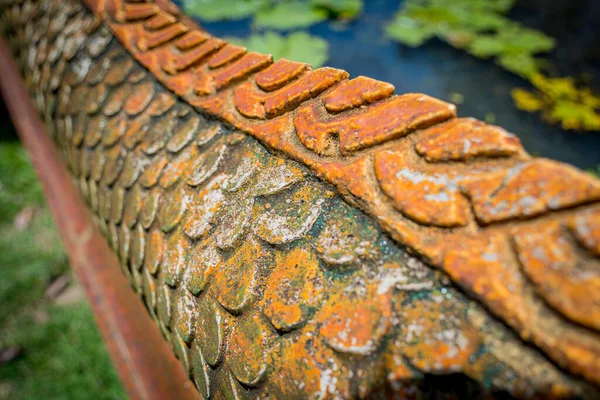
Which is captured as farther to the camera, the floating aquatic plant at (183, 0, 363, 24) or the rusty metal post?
the floating aquatic plant at (183, 0, 363, 24)

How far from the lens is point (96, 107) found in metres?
0.92

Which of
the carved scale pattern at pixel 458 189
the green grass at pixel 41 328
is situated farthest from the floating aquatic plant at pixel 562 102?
the green grass at pixel 41 328

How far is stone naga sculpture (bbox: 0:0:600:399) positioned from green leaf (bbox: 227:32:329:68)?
1335 millimetres

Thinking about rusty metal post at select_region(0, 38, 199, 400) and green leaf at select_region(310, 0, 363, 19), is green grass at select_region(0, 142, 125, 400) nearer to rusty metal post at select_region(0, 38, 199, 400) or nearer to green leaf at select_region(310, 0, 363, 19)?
rusty metal post at select_region(0, 38, 199, 400)

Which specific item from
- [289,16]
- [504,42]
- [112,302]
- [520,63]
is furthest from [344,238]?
[504,42]

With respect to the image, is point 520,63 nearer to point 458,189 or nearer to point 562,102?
point 562,102

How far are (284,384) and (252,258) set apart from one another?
172mm

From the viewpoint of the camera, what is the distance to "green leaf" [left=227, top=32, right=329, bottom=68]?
2.04 m

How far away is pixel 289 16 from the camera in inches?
91.4

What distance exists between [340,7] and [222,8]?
78 cm

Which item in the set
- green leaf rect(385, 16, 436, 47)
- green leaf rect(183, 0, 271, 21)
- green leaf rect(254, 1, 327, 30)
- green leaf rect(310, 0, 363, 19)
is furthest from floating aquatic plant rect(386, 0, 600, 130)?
green leaf rect(183, 0, 271, 21)

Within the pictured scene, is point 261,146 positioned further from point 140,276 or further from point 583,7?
point 583,7

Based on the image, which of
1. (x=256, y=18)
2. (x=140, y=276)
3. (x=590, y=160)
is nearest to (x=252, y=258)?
(x=140, y=276)

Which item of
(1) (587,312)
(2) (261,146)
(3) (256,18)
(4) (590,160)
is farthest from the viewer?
(3) (256,18)
